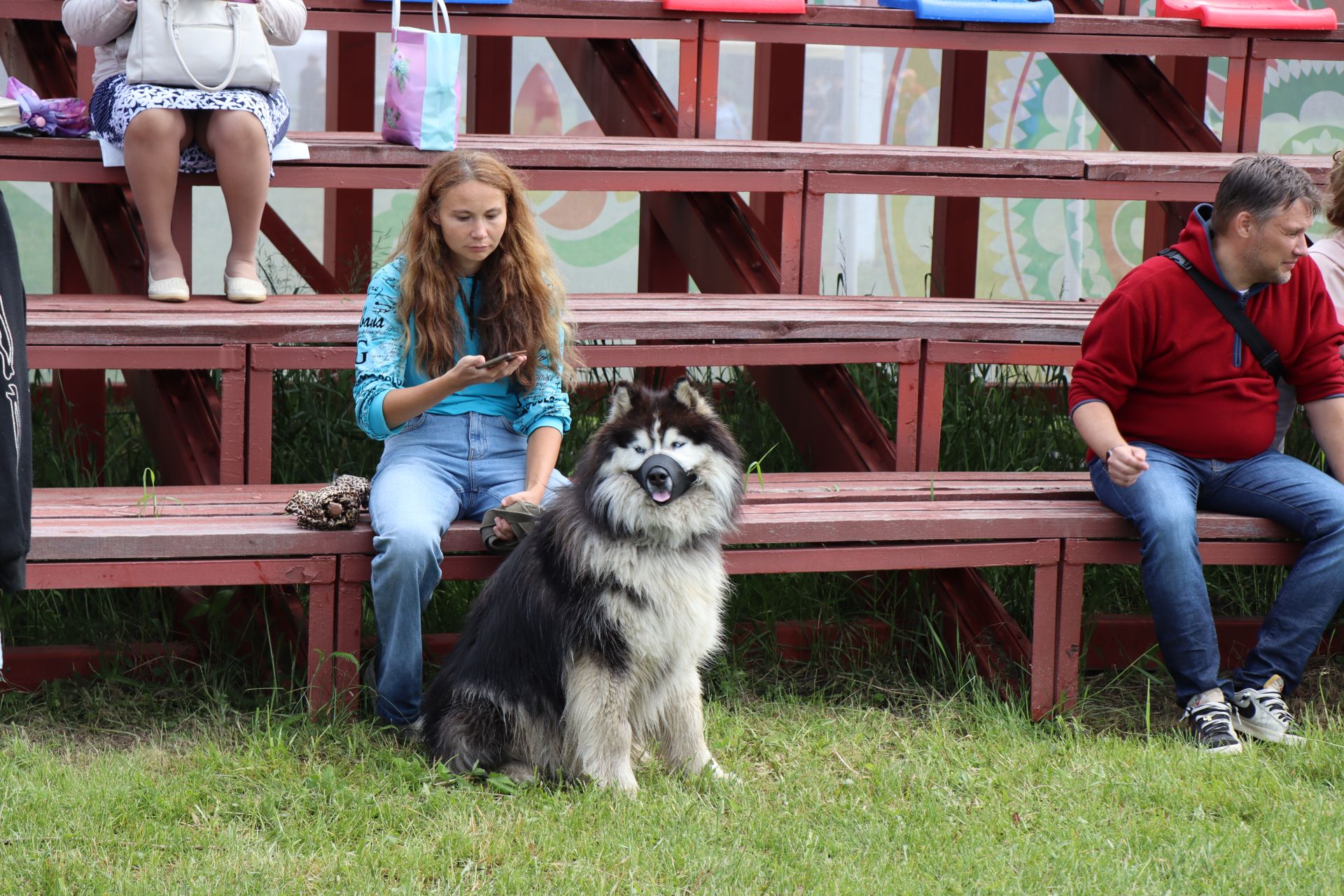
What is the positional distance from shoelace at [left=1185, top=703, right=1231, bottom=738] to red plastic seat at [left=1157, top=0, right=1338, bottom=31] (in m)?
2.72

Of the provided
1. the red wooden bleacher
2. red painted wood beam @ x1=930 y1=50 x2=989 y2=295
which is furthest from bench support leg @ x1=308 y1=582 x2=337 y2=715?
red painted wood beam @ x1=930 y1=50 x2=989 y2=295

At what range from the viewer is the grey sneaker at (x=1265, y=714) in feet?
10.5

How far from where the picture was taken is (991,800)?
9.44ft

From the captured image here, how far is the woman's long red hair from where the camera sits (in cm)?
310


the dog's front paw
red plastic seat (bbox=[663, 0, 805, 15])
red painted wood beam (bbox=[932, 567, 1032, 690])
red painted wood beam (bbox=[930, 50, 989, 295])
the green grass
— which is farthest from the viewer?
red painted wood beam (bbox=[930, 50, 989, 295])

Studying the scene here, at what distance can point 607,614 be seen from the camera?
2.80 metres

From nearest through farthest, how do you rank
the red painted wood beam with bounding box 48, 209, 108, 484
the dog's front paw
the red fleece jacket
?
1. the dog's front paw
2. the red fleece jacket
3. the red painted wood beam with bounding box 48, 209, 108, 484

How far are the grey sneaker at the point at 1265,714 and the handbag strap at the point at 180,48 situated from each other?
121 inches

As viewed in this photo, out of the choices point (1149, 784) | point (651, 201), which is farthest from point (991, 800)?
point (651, 201)

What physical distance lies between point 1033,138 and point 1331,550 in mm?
5123

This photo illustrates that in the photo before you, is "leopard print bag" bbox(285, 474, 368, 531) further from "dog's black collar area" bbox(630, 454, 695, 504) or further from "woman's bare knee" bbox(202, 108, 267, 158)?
"woman's bare knee" bbox(202, 108, 267, 158)

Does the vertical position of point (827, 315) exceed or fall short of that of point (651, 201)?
it falls short

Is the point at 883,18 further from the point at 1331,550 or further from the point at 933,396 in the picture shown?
the point at 1331,550

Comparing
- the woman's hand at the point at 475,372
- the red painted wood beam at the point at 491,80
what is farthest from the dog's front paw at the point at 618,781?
the red painted wood beam at the point at 491,80
